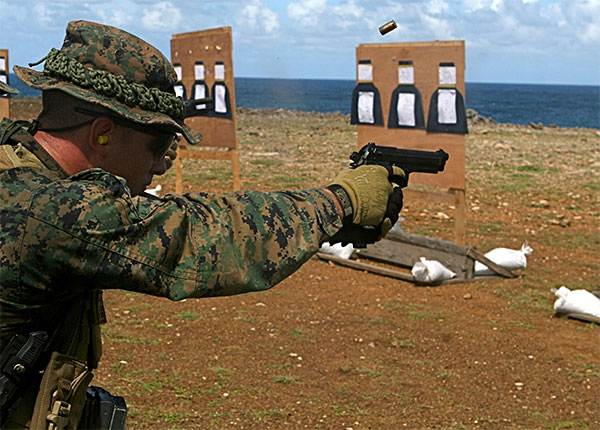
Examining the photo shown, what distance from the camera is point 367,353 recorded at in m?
5.05

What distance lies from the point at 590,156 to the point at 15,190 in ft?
50.6

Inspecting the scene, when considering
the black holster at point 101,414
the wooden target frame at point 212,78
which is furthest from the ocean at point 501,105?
the black holster at point 101,414

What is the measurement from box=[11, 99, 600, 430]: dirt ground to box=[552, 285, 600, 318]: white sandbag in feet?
0.31

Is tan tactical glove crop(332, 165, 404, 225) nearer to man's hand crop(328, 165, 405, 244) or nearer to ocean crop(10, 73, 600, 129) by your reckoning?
man's hand crop(328, 165, 405, 244)

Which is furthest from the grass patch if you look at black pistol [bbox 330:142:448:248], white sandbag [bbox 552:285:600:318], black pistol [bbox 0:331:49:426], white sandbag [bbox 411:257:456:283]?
black pistol [bbox 0:331:49:426]

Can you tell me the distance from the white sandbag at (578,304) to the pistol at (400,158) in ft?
10.9

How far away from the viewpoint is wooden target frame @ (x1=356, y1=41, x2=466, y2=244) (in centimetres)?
724

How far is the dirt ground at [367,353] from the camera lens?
419cm

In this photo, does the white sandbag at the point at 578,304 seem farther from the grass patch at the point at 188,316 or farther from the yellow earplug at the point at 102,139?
the yellow earplug at the point at 102,139

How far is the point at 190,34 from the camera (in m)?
9.87

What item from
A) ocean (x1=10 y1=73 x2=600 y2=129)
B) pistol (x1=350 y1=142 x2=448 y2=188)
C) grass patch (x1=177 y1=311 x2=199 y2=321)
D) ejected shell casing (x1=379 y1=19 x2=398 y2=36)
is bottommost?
grass patch (x1=177 y1=311 x2=199 y2=321)

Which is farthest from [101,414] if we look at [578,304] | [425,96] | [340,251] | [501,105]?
[501,105]

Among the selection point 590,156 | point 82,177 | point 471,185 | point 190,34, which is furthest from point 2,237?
point 590,156

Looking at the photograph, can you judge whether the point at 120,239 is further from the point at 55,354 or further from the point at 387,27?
the point at 387,27
